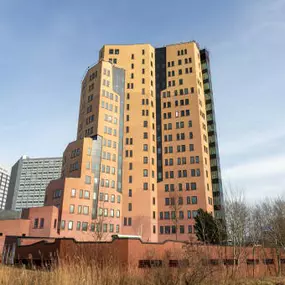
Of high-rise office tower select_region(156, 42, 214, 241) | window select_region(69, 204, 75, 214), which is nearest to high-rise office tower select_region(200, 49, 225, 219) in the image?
high-rise office tower select_region(156, 42, 214, 241)

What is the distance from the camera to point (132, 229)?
71312mm

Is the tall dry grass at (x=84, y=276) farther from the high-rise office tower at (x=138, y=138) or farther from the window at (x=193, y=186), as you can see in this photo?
the window at (x=193, y=186)

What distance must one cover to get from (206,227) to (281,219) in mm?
14922

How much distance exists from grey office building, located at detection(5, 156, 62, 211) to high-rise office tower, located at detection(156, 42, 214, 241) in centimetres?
12545

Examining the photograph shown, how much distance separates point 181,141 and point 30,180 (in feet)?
463

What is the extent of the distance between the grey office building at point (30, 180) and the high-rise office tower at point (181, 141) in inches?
4939

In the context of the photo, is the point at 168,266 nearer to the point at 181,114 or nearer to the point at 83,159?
the point at 83,159

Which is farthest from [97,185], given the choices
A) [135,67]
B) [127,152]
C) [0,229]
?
[135,67]

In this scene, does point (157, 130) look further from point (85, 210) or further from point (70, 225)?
point (70, 225)

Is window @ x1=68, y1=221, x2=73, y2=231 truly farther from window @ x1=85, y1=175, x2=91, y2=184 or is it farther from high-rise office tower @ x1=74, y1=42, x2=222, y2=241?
high-rise office tower @ x1=74, y1=42, x2=222, y2=241

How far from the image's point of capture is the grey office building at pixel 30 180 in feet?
586

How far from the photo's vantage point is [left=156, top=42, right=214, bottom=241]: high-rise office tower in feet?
240

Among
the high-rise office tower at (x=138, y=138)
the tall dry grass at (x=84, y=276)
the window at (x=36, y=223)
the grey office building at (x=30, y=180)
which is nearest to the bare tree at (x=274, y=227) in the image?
the high-rise office tower at (x=138, y=138)

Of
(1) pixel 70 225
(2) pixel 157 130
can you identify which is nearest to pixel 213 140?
(2) pixel 157 130
